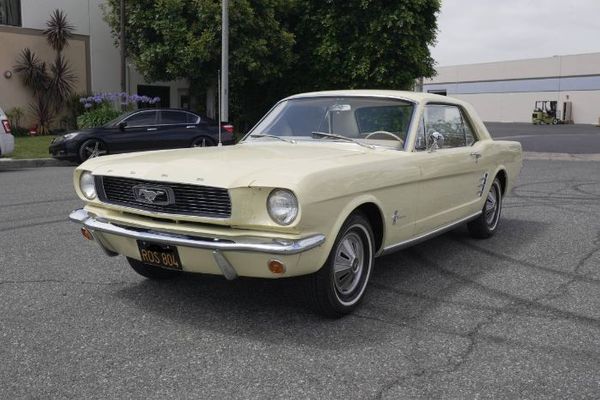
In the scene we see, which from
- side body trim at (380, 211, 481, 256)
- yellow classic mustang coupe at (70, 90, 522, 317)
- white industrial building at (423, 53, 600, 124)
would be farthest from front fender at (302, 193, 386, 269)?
white industrial building at (423, 53, 600, 124)

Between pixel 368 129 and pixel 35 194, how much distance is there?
6.28 m

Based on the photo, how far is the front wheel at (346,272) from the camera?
362cm

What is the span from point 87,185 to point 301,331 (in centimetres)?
184

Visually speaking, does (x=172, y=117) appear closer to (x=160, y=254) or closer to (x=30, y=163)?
(x=30, y=163)

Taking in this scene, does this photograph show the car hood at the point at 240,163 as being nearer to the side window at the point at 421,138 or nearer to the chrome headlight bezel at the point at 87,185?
the chrome headlight bezel at the point at 87,185

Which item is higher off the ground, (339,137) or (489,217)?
(339,137)

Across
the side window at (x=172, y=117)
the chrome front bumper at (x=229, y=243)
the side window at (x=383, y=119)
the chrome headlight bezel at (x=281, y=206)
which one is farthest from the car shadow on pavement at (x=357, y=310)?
the side window at (x=172, y=117)

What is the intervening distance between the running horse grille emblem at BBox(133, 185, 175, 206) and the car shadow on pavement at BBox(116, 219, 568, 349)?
29.8 inches

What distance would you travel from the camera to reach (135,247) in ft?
12.3

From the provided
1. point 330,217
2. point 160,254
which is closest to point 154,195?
point 160,254

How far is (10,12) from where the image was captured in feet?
71.3

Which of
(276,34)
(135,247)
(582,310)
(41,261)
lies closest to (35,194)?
(41,261)

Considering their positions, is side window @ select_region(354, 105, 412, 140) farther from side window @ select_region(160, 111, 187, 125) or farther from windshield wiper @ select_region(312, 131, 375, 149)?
side window @ select_region(160, 111, 187, 125)

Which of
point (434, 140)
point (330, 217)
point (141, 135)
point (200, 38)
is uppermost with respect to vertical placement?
point (200, 38)
